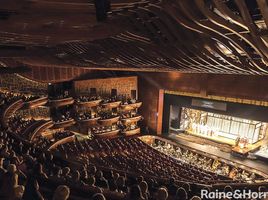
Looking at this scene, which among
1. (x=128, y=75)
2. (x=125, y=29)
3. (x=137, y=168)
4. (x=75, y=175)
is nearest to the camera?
(x=75, y=175)

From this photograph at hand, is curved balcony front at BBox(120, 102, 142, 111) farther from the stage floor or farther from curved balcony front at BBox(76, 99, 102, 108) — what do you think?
the stage floor

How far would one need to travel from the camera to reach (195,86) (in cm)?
1582

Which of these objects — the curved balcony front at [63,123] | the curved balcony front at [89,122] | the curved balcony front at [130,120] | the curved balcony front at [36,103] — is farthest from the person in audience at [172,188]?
the curved balcony front at [130,120]

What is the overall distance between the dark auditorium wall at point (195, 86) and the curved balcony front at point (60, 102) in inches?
226

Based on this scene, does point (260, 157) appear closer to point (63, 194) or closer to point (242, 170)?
point (242, 170)

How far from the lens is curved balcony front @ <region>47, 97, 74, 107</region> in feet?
47.3

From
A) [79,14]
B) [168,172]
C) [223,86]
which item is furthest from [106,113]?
[79,14]

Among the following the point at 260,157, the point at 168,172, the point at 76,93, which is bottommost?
the point at 260,157

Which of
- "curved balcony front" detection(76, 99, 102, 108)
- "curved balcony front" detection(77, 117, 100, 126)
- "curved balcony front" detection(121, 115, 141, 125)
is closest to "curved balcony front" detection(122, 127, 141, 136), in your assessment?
"curved balcony front" detection(121, 115, 141, 125)

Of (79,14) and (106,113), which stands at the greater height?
(79,14)

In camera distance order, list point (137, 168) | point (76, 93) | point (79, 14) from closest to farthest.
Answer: point (79, 14) < point (137, 168) < point (76, 93)

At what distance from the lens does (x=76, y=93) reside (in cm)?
1647

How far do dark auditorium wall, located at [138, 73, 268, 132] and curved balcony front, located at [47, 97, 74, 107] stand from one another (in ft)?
18.8

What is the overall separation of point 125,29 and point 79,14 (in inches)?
54.3
